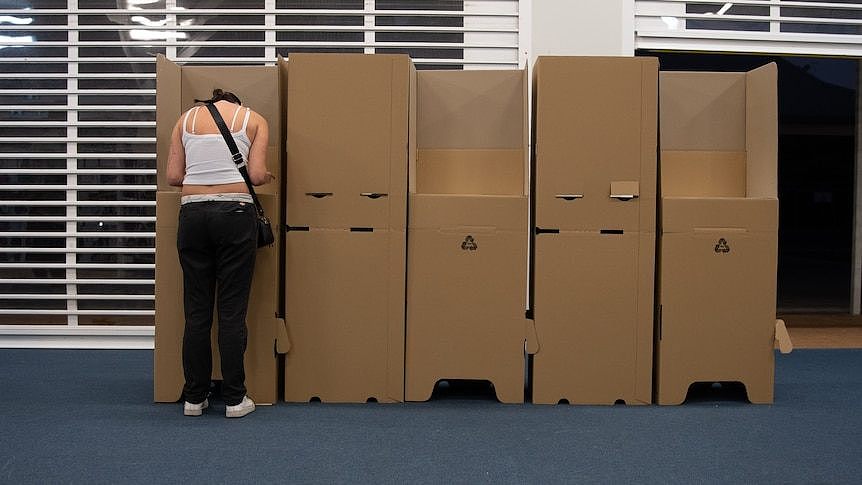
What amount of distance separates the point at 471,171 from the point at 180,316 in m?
1.61

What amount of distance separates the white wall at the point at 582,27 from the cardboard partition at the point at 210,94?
6.54ft

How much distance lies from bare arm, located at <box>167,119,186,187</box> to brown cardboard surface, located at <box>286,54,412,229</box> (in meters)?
0.49

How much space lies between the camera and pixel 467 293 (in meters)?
3.73

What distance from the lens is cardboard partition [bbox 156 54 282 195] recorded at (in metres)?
3.78

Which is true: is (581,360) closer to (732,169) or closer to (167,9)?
(732,169)

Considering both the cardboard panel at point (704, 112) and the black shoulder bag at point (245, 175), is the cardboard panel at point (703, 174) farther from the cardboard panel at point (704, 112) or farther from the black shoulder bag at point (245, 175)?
the black shoulder bag at point (245, 175)

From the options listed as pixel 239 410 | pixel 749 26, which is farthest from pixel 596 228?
pixel 749 26

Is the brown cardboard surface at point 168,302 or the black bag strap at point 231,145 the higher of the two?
the black bag strap at point 231,145

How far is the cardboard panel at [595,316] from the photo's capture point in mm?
3729

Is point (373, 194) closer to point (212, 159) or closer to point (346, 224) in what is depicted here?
point (346, 224)

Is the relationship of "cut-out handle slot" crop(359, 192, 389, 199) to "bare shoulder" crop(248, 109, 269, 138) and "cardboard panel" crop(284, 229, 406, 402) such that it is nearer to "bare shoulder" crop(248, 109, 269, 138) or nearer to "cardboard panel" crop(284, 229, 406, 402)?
"cardboard panel" crop(284, 229, 406, 402)

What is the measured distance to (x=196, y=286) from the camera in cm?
346

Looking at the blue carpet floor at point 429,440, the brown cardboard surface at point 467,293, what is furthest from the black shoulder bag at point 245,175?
the blue carpet floor at point 429,440

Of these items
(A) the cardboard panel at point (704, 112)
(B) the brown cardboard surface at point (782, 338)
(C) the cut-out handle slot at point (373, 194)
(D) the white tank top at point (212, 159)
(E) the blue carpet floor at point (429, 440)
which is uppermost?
(A) the cardboard panel at point (704, 112)
